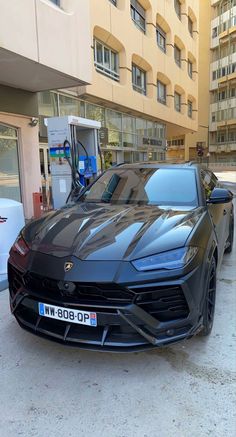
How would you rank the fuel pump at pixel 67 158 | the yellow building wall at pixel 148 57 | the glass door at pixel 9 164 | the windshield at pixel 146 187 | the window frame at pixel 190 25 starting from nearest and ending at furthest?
the windshield at pixel 146 187
the fuel pump at pixel 67 158
the glass door at pixel 9 164
the yellow building wall at pixel 148 57
the window frame at pixel 190 25

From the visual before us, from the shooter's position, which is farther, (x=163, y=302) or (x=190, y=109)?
(x=190, y=109)

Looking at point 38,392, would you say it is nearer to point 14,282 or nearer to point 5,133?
point 14,282

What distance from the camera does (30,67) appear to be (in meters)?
6.89

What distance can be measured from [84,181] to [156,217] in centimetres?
560

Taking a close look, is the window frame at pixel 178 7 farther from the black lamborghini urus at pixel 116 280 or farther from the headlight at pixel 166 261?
the headlight at pixel 166 261

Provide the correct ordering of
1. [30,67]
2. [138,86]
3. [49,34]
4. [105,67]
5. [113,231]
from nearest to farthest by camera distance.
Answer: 1. [113,231]
2. [30,67]
3. [49,34]
4. [105,67]
5. [138,86]

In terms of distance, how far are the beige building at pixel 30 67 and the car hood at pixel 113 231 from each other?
4.07 m

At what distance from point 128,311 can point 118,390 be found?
2.03 feet

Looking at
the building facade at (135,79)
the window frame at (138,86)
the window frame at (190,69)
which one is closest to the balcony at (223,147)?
the window frame at (190,69)

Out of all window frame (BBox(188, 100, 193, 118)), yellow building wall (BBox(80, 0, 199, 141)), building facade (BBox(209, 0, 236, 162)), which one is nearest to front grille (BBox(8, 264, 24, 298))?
yellow building wall (BBox(80, 0, 199, 141))

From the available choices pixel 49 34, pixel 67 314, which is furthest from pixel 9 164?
pixel 67 314

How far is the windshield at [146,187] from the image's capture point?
366cm

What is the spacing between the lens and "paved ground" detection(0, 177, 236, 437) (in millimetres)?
2074

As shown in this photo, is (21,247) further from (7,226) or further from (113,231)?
(7,226)
